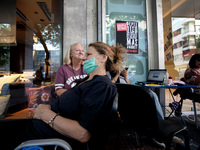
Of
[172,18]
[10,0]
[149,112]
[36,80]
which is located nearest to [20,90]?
[36,80]

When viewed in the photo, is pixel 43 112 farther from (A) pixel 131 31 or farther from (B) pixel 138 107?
(A) pixel 131 31

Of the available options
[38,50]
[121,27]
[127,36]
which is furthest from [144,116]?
[38,50]

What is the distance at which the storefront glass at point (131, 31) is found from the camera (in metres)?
3.57

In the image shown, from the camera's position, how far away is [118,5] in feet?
11.8

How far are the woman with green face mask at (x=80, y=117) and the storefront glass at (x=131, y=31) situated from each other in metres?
2.85

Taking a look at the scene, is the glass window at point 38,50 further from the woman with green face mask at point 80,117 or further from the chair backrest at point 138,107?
the chair backrest at point 138,107

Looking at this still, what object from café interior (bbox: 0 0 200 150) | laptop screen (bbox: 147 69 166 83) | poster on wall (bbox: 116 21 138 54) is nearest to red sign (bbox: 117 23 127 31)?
poster on wall (bbox: 116 21 138 54)

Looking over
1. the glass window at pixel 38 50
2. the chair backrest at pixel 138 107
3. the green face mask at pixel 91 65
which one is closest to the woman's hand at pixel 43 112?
the green face mask at pixel 91 65

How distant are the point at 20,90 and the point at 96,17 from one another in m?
3.92

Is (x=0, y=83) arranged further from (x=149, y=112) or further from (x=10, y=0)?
(x=149, y=112)

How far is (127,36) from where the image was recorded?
142 inches

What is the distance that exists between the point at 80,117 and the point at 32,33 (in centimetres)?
763

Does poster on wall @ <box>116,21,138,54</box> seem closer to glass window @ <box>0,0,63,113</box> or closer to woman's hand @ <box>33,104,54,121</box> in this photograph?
glass window @ <box>0,0,63,113</box>

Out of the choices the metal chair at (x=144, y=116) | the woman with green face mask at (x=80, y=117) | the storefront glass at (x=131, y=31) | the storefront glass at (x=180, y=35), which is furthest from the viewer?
the storefront glass at (x=180, y=35)
